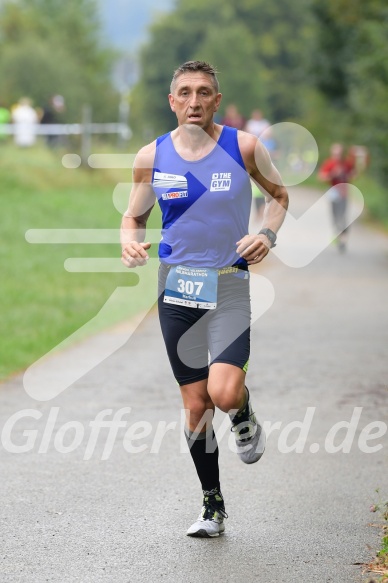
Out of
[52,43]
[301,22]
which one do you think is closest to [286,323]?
[52,43]

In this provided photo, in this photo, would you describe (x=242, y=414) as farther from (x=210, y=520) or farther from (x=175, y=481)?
(x=175, y=481)

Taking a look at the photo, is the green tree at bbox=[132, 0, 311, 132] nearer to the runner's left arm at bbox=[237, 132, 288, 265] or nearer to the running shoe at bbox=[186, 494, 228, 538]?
the runner's left arm at bbox=[237, 132, 288, 265]

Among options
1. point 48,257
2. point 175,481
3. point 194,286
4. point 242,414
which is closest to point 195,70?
point 194,286

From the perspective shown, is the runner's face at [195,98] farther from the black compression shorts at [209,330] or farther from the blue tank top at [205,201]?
the black compression shorts at [209,330]

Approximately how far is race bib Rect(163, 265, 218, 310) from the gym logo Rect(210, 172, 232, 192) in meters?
0.38

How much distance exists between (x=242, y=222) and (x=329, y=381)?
4.93 metres

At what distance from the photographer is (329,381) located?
10.8 m

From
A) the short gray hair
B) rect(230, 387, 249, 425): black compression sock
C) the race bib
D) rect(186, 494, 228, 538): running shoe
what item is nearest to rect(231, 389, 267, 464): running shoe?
rect(230, 387, 249, 425): black compression sock

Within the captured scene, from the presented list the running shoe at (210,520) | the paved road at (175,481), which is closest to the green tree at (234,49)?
the paved road at (175,481)

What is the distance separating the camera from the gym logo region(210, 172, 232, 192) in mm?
5926

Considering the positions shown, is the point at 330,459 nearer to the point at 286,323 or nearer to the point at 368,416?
the point at 368,416

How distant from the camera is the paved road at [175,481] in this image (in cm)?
565

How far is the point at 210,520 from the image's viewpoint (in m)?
6.17

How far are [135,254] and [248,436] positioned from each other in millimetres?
1068
